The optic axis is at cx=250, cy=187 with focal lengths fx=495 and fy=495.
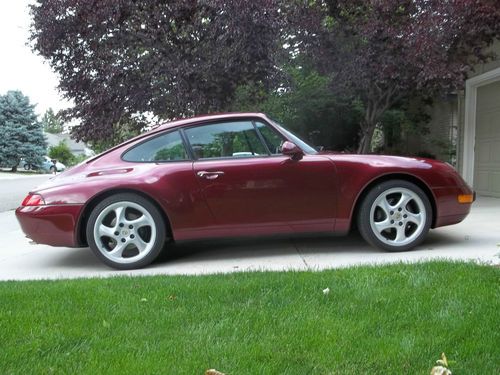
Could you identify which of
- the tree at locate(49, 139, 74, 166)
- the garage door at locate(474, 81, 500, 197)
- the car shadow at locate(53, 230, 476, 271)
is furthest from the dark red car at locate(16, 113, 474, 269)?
the tree at locate(49, 139, 74, 166)

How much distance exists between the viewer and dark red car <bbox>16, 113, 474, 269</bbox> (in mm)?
4414

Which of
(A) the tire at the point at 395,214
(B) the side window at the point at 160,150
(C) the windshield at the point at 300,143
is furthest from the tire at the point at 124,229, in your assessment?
(A) the tire at the point at 395,214

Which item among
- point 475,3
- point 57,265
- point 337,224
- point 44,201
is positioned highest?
point 475,3

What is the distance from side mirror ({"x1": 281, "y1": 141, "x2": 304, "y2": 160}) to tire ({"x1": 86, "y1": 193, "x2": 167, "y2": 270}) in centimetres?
127

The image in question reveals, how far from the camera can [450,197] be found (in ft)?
15.3

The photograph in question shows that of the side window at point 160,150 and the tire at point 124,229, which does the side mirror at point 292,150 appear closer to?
the side window at point 160,150

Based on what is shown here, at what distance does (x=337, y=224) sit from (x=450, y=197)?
43.2 inches

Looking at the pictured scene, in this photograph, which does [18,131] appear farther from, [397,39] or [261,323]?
[261,323]

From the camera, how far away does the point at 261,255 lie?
15.8ft

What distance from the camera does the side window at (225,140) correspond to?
4.65 meters

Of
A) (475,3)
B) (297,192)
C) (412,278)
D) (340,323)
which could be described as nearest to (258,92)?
(475,3)

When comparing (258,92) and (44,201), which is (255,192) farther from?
(258,92)

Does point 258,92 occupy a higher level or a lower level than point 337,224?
higher

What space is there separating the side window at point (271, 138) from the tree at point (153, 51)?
3016 millimetres
